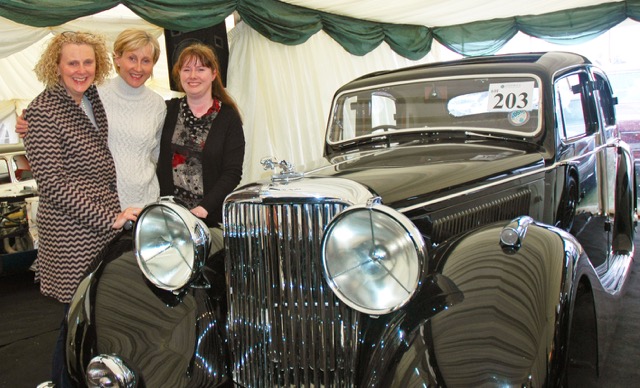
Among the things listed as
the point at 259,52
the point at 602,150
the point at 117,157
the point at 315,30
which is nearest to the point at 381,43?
the point at 315,30

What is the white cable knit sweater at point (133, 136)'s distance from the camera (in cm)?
241

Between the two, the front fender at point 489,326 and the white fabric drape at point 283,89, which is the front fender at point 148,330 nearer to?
the front fender at point 489,326

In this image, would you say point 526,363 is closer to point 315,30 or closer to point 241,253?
point 241,253

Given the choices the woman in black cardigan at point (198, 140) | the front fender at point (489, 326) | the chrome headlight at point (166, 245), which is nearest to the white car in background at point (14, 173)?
the woman in black cardigan at point (198, 140)

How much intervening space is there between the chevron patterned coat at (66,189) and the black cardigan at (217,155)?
0.32 meters

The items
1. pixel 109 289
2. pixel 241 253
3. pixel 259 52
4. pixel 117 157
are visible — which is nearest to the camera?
pixel 241 253

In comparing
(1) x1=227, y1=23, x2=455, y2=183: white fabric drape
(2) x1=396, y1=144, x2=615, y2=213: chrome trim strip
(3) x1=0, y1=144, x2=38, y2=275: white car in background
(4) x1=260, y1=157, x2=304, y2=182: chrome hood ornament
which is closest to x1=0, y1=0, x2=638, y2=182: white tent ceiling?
(1) x1=227, y1=23, x2=455, y2=183: white fabric drape

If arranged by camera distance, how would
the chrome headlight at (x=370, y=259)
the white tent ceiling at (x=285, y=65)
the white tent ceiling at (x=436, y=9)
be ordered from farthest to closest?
the white tent ceiling at (x=436, y=9) → the white tent ceiling at (x=285, y=65) → the chrome headlight at (x=370, y=259)

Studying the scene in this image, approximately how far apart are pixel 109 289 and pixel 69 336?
20cm

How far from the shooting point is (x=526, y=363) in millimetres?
1381

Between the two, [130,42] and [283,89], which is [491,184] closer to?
[130,42]

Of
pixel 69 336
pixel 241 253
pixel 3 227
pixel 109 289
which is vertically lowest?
pixel 3 227

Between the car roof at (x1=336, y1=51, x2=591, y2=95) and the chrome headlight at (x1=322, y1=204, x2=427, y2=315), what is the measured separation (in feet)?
5.31

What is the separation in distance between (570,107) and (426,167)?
126 cm
